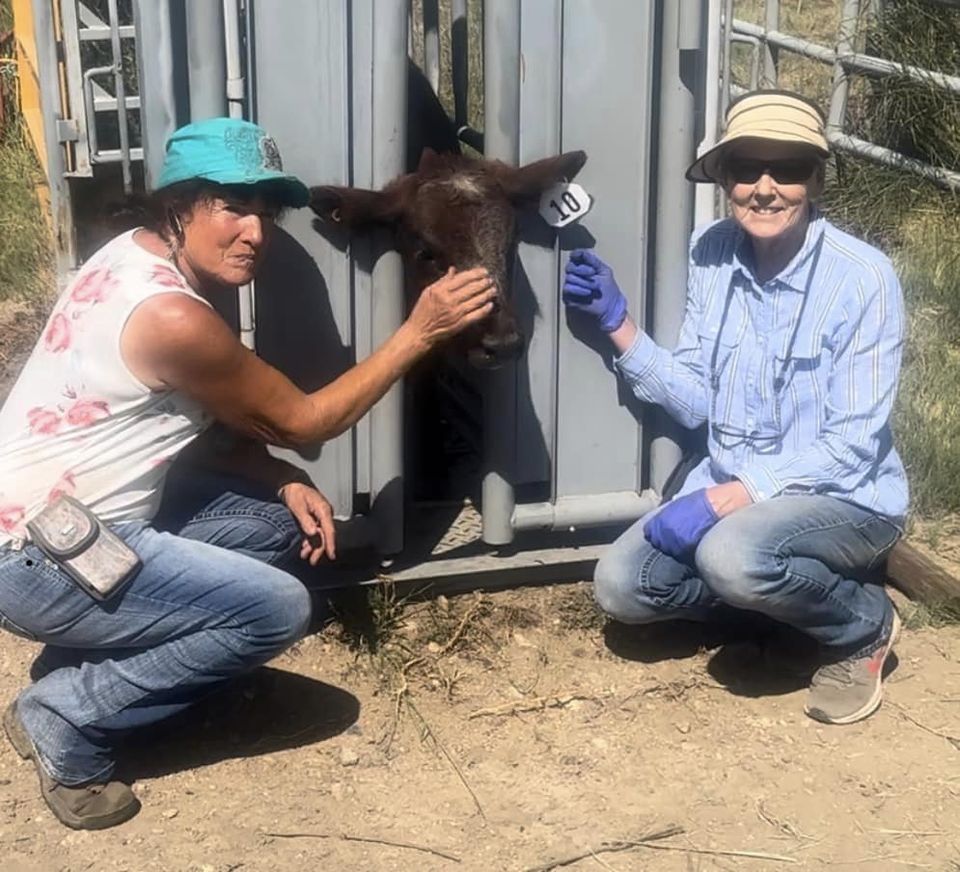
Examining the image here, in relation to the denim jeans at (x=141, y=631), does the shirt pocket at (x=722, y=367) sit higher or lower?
higher

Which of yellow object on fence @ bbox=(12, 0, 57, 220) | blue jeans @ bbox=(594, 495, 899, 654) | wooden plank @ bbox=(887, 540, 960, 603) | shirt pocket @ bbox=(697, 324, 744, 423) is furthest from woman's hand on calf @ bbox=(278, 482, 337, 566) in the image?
yellow object on fence @ bbox=(12, 0, 57, 220)

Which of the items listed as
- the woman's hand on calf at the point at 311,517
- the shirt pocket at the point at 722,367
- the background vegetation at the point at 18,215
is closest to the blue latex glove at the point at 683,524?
the shirt pocket at the point at 722,367

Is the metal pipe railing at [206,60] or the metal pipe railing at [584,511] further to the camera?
the metal pipe railing at [584,511]

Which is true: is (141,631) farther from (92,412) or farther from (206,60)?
(206,60)

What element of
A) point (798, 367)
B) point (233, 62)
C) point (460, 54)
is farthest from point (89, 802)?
point (460, 54)

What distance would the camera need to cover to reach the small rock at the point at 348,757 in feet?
12.6

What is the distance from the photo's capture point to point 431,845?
3488mm

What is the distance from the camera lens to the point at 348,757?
12.7 feet

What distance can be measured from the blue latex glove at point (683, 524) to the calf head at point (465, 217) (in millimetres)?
639

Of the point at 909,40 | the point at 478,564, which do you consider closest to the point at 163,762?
the point at 478,564

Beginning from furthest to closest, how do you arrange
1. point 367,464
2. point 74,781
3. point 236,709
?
1. point 367,464
2. point 236,709
3. point 74,781

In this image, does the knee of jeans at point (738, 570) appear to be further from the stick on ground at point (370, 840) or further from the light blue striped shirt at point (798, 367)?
the stick on ground at point (370, 840)

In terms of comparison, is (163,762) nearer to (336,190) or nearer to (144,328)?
(144,328)

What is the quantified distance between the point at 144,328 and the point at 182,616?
711 mm
